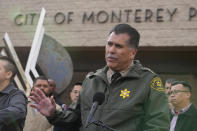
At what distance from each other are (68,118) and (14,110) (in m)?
0.74

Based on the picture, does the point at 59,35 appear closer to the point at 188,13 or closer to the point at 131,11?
the point at 131,11

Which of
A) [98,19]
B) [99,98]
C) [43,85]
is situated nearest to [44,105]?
[99,98]

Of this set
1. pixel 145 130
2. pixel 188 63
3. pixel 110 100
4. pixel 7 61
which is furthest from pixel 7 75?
pixel 188 63

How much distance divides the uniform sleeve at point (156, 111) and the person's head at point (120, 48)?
0.28 m

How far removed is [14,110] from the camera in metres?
3.52

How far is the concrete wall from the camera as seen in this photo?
10.8 metres

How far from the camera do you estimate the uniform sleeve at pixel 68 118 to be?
297 centimetres

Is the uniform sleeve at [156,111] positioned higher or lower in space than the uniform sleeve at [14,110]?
higher

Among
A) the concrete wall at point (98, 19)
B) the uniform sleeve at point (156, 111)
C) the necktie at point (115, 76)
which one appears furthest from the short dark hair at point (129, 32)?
the concrete wall at point (98, 19)

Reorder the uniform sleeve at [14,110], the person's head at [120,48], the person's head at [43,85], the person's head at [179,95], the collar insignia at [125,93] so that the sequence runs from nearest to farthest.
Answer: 1. the collar insignia at [125,93]
2. the person's head at [120,48]
3. the uniform sleeve at [14,110]
4. the person's head at [179,95]
5. the person's head at [43,85]

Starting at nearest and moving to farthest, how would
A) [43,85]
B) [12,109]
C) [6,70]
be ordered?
[12,109]
[6,70]
[43,85]

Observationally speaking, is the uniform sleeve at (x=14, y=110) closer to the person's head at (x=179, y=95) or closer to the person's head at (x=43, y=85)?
the person's head at (x=43, y=85)

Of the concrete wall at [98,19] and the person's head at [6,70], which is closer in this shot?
the person's head at [6,70]

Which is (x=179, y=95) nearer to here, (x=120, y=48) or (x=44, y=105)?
(x=120, y=48)
